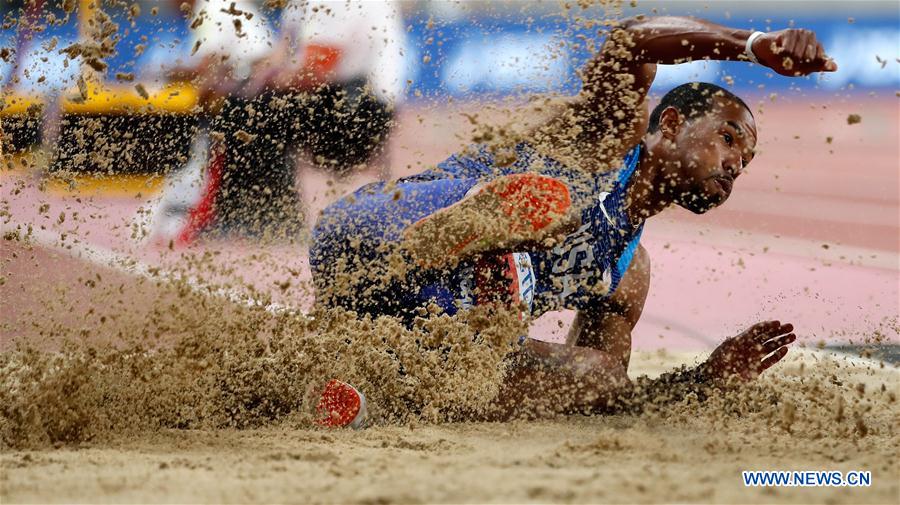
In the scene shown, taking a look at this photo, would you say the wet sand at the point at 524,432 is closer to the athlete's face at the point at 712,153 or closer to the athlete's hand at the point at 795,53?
the athlete's face at the point at 712,153

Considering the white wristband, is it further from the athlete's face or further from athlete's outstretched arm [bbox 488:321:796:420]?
athlete's outstretched arm [bbox 488:321:796:420]

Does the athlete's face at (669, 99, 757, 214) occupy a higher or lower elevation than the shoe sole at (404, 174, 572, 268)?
higher

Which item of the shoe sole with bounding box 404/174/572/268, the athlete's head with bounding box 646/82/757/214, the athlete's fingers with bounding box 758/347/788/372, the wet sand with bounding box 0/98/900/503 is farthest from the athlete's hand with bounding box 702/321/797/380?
the shoe sole with bounding box 404/174/572/268

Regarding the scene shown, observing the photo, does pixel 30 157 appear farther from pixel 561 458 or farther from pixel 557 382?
pixel 561 458

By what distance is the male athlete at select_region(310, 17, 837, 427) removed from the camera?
289cm

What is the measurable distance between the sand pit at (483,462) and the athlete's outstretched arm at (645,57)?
911 mm

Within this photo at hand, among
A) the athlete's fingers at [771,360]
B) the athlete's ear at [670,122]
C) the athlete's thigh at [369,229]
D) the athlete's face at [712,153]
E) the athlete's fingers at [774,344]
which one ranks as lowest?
the athlete's fingers at [771,360]

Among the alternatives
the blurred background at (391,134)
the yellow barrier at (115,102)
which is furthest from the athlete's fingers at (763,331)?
the yellow barrier at (115,102)

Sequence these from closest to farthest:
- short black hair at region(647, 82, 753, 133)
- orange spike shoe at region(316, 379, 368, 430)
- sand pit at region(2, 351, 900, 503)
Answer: sand pit at region(2, 351, 900, 503)
orange spike shoe at region(316, 379, 368, 430)
short black hair at region(647, 82, 753, 133)

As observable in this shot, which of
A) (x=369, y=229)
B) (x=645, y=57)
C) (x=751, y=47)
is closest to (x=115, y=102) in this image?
(x=369, y=229)

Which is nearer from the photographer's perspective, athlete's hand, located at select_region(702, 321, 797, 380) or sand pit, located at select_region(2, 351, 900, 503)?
sand pit, located at select_region(2, 351, 900, 503)

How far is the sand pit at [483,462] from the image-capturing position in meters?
1.88

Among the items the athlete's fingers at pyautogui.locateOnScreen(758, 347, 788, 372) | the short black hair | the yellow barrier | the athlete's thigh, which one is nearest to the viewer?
the athlete's thigh

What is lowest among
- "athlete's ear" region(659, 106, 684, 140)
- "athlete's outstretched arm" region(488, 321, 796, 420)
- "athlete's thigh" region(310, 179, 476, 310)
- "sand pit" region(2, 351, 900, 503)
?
"sand pit" region(2, 351, 900, 503)
